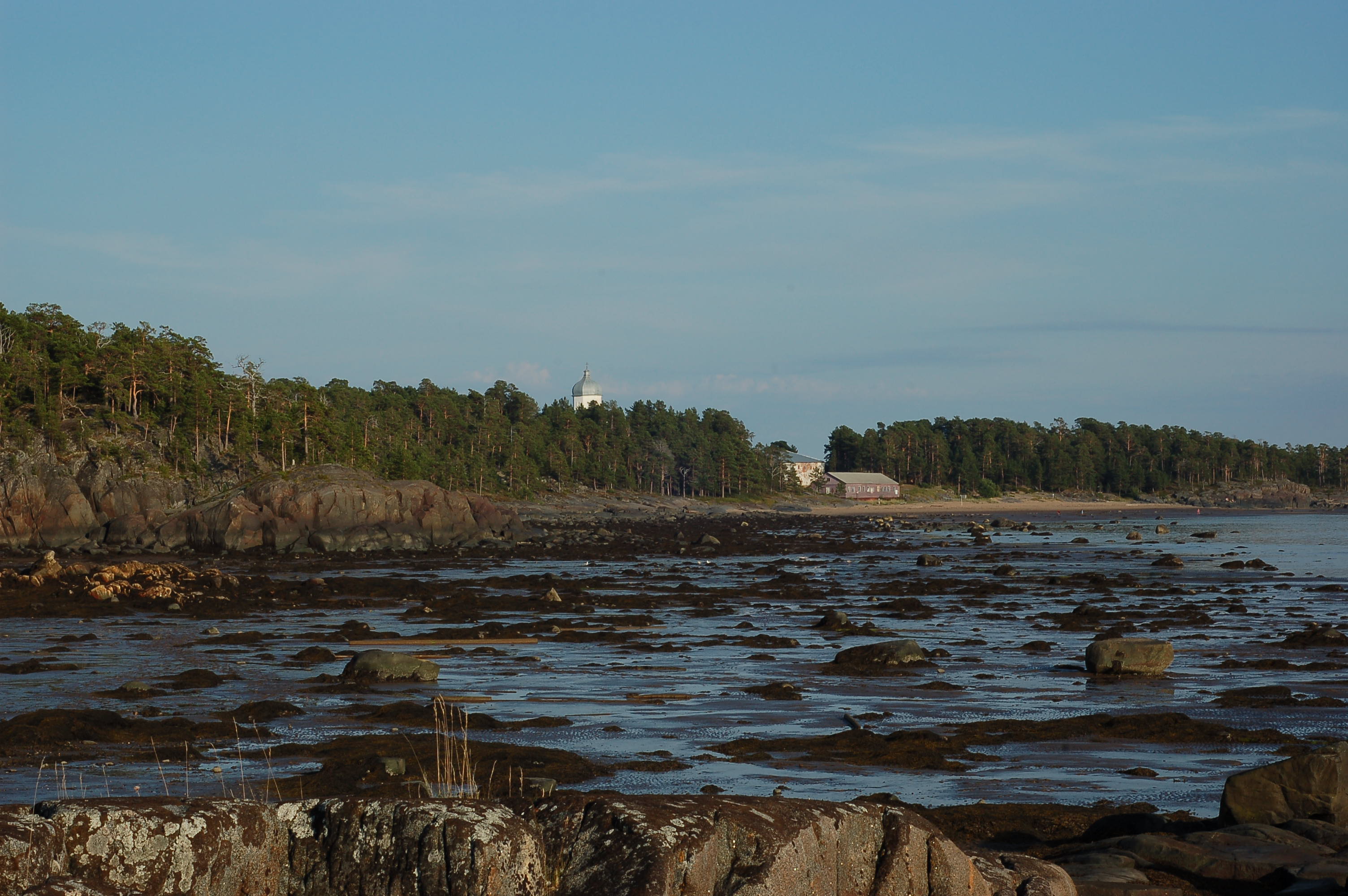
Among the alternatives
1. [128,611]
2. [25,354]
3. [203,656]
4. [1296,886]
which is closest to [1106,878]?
[1296,886]

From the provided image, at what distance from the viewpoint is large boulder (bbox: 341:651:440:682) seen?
21547 mm

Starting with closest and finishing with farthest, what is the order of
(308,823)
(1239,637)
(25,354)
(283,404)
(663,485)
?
(308,823)
(1239,637)
(25,354)
(283,404)
(663,485)

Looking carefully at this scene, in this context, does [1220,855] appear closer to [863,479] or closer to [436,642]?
[436,642]

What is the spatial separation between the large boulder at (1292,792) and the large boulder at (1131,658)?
481 inches

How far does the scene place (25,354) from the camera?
273 ft

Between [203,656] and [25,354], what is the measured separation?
222ft

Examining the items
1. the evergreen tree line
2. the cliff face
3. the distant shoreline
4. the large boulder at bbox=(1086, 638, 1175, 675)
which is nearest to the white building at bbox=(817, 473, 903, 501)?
the distant shoreline

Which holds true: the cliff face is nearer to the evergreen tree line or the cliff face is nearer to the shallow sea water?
the evergreen tree line

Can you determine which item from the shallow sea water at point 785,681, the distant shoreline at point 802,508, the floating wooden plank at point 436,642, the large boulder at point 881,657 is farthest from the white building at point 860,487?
the large boulder at point 881,657

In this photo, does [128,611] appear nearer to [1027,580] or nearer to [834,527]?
[1027,580]

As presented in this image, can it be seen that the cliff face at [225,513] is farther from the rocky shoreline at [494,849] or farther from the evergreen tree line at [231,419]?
the rocky shoreline at [494,849]

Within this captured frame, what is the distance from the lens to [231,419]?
3644 inches

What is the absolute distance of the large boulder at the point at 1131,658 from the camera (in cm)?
2308

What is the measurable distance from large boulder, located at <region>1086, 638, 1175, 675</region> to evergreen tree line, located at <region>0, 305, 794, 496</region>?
70662 mm
